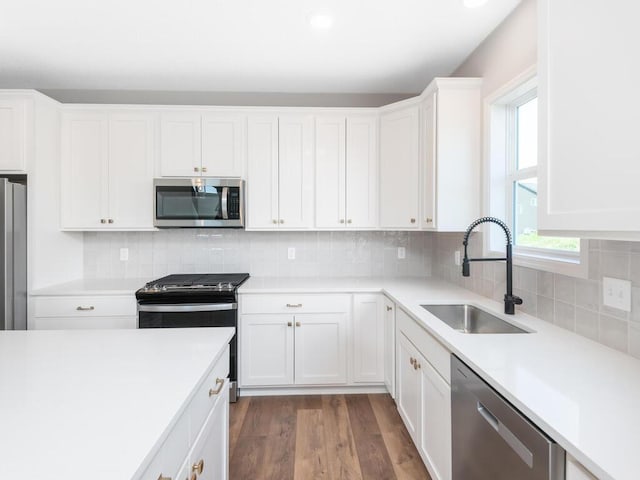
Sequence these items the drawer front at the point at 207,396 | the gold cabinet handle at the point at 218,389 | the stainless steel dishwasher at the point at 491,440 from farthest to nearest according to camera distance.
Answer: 1. the gold cabinet handle at the point at 218,389
2. the drawer front at the point at 207,396
3. the stainless steel dishwasher at the point at 491,440

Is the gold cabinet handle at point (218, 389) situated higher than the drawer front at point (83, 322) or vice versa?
the gold cabinet handle at point (218, 389)

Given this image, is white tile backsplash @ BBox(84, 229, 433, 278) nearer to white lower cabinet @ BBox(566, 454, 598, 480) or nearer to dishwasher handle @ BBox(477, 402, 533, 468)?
dishwasher handle @ BBox(477, 402, 533, 468)

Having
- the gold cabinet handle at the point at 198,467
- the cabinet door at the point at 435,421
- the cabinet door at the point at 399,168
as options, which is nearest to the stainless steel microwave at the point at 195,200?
the cabinet door at the point at 399,168

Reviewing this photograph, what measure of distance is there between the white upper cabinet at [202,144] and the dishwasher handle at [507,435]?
94.0 inches

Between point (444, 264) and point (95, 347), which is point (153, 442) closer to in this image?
point (95, 347)

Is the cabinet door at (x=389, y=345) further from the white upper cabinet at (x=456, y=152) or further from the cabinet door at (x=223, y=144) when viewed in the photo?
the cabinet door at (x=223, y=144)

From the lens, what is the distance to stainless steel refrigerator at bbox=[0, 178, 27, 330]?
7.69ft

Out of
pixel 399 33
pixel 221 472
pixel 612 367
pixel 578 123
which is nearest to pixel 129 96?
pixel 399 33

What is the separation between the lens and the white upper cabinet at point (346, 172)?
9.52 ft

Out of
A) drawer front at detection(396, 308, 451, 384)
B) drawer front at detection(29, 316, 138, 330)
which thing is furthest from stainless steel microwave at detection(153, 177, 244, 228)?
drawer front at detection(396, 308, 451, 384)

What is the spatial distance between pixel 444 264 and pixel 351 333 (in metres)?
1.05

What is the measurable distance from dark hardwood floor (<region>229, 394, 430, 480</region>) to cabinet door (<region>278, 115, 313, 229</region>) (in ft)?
4.65

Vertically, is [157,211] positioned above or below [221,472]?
above

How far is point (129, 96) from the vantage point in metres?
3.11
